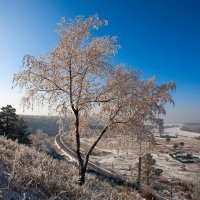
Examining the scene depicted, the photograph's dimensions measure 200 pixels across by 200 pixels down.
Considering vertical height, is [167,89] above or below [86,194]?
above

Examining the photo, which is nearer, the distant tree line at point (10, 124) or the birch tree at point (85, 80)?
the birch tree at point (85, 80)

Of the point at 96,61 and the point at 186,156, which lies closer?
the point at 96,61

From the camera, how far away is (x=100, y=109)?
18.8 m

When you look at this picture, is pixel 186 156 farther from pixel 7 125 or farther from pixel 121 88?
pixel 121 88

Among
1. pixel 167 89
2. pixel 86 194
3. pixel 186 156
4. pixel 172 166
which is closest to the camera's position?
pixel 86 194

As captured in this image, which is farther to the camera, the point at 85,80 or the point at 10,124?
the point at 10,124

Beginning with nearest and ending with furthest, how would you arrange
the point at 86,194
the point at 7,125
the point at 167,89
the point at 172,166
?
the point at 86,194 → the point at 167,89 → the point at 7,125 → the point at 172,166

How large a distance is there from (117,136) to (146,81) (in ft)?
12.5

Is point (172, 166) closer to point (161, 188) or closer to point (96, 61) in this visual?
point (161, 188)

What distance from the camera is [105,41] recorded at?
686 inches

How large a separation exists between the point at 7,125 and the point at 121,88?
112 feet

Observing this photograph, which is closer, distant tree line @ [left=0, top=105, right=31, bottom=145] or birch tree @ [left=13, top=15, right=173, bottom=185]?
birch tree @ [left=13, top=15, right=173, bottom=185]

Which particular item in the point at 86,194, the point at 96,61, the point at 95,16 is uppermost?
the point at 95,16

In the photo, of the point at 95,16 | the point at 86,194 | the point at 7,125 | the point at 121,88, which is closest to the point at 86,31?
the point at 95,16
